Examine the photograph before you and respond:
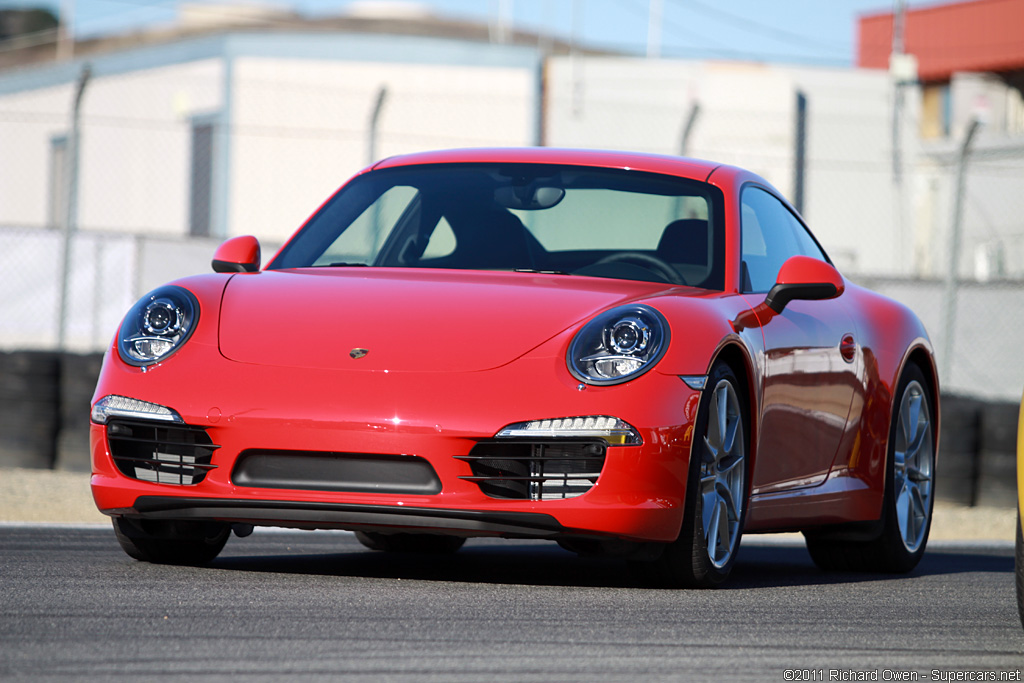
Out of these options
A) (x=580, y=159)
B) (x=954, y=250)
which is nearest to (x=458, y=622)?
(x=580, y=159)

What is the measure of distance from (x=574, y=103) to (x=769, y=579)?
1981 centimetres

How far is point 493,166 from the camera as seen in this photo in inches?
237

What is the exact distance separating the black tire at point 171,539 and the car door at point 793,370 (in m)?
1.72

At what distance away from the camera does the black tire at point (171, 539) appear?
5.07m

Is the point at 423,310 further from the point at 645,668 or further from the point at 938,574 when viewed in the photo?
the point at 938,574

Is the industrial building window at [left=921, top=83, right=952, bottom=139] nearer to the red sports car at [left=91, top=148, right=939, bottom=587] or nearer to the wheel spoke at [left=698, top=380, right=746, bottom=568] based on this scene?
the red sports car at [left=91, top=148, right=939, bottom=587]

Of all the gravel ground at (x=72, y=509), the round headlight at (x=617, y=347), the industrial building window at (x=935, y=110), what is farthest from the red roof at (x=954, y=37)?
the round headlight at (x=617, y=347)

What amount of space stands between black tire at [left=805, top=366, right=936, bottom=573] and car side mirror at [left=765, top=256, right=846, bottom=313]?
38.4 inches

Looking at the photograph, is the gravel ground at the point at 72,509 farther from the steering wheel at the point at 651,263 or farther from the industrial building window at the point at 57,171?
the industrial building window at the point at 57,171

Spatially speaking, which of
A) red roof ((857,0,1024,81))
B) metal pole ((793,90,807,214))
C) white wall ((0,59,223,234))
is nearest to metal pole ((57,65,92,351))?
metal pole ((793,90,807,214))

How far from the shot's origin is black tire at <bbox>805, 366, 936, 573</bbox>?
21.0 feet

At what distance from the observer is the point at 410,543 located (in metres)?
6.30

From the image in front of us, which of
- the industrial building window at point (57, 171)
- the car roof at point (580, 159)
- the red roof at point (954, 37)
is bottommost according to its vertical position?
the car roof at point (580, 159)

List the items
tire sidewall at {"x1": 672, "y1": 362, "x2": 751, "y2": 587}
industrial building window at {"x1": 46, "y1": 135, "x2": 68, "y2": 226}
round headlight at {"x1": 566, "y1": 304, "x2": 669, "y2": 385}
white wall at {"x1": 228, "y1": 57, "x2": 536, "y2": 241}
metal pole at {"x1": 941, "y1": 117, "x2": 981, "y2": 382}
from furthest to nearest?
1. industrial building window at {"x1": 46, "y1": 135, "x2": 68, "y2": 226}
2. white wall at {"x1": 228, "y1": 57, "x2": 536, "y2": 241}
3. metal pole at {"x1": 941, "y1": 117, "x2": 981, "y2": 382}
4. tire sidewall at {"x1": 672, "y1": 362, "x2": 751, "y2": 587}
5. round headlight at {"x1": 566, "y1": 304, "x2": 669, "y2": 385}
